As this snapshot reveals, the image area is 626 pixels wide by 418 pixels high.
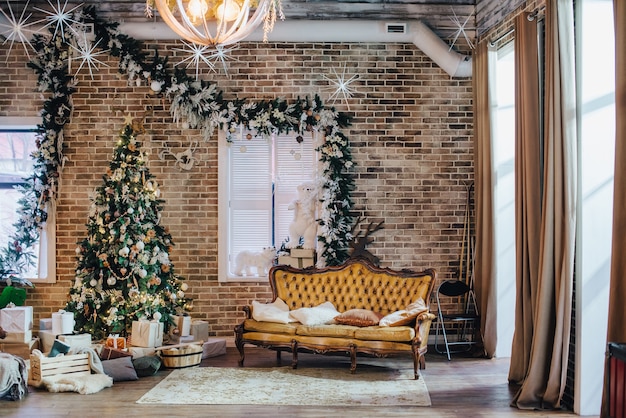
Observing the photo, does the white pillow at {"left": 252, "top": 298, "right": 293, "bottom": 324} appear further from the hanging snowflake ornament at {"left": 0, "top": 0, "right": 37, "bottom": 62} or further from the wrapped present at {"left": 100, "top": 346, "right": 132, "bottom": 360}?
the hanging snowflake ornament at {"left": 0, "top": 0, "right": 37, "bottom": 62}

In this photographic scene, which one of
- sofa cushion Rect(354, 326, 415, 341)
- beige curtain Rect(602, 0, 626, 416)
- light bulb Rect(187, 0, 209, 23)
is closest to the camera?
light bulb Rect(187, 0, 209, 23)

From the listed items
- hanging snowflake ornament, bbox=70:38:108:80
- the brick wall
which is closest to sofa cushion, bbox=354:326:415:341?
the brick wall

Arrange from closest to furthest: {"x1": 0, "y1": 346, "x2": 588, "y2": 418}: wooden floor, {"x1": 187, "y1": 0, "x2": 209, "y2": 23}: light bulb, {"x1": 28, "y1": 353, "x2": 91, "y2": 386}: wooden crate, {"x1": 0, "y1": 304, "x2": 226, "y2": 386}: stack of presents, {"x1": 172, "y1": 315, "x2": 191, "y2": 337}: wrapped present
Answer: {"x1": 187, "y1": 0, "x2": 209, "y2": 23}: light bulb → {"x1": 0, "y1": 346, "x2": 588, "y2": 418}: wooden floor → {"x1": 28, "y1": 353, "x2": 91, "y2": 386}: wooden crate → {"x1": 0, "y1": 304, "x2": 226, "y2": 386}: stack of presents → {"x1": 172, "y1": 315, "x2": 191, "y2": 337}: wrapped present

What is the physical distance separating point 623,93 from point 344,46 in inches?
174

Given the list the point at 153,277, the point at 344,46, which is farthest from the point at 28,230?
the point at 344,46

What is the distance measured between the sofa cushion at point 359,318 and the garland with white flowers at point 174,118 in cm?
110

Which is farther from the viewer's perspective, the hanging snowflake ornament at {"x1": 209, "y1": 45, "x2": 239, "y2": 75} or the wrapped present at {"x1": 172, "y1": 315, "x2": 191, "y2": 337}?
the hanging snowflake ornament at {"x1": 209, "y1": 45, "x2": 239, "y2": 75}

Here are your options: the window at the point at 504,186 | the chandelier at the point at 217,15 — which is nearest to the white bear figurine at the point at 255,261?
the window at the point at 504,186

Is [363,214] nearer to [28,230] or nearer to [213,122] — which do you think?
[213,122]

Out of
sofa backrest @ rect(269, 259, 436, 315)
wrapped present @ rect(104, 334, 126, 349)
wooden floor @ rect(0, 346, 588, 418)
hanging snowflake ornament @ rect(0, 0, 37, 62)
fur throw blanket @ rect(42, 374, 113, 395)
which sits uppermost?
hanging snowflake ornament @ rect(0, 0, 37, 62)

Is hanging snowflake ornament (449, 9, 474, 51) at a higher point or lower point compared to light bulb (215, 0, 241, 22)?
higher

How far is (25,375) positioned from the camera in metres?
6.29

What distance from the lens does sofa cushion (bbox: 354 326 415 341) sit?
6.91 m

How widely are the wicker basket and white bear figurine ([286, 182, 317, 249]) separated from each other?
72.8 inches
